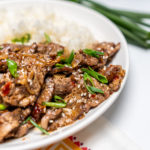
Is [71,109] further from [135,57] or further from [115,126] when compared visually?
[135,57]

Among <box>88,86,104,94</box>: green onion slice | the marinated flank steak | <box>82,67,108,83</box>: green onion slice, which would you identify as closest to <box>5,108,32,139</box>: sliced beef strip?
the marinated flank steak

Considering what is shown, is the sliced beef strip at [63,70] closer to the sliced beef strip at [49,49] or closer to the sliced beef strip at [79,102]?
the sliced beef strip at [79,102]

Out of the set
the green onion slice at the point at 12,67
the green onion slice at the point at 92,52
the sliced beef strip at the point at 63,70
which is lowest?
the sliced beef strip at the point at 63,70

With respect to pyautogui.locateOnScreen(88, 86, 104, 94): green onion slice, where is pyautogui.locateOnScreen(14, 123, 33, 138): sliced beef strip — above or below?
below

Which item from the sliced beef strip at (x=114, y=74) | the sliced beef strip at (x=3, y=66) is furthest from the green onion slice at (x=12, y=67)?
the sliced beef strip at (x=114, y=74)

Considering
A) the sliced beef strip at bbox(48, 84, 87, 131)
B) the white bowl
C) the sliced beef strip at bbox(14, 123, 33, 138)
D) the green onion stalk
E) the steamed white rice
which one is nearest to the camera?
the white bowl

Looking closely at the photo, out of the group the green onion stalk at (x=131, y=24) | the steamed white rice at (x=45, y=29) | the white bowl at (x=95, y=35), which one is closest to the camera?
the white bowl at (x=95, y=35)

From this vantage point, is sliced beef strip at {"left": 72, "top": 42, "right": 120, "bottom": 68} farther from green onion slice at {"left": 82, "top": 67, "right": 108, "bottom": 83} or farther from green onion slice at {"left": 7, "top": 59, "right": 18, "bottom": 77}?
green onion slice at {"left": 7, "top": 59, "right": 18, "bottom": 77}
